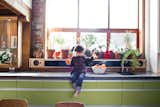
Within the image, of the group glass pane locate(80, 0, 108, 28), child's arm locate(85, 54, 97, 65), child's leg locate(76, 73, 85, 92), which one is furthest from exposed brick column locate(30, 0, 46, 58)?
child's leg locate(76, 73, 85, 92)

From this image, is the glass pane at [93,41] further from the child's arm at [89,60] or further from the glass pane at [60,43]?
the child's arm at [89,60]

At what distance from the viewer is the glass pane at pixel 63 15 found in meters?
5.27

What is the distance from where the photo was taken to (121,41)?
530 cm

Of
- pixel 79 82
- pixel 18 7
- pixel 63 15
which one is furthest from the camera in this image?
pixel 63 15

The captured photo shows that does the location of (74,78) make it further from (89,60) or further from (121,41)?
(121,41)

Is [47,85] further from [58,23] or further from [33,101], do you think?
[58,23]

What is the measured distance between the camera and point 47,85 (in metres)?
4.31

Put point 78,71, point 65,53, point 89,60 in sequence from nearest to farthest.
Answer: point 78,71 → point 89,60 → point 65,53

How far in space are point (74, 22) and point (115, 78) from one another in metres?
1.46

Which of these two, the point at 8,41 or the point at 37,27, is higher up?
the point at 37,27

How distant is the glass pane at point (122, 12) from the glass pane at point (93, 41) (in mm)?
294

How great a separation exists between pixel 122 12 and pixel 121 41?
526mm

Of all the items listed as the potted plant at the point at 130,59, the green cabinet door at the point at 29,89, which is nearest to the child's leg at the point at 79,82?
the green cabinet door at the point at 29,89

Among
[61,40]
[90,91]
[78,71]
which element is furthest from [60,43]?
[90,91]
